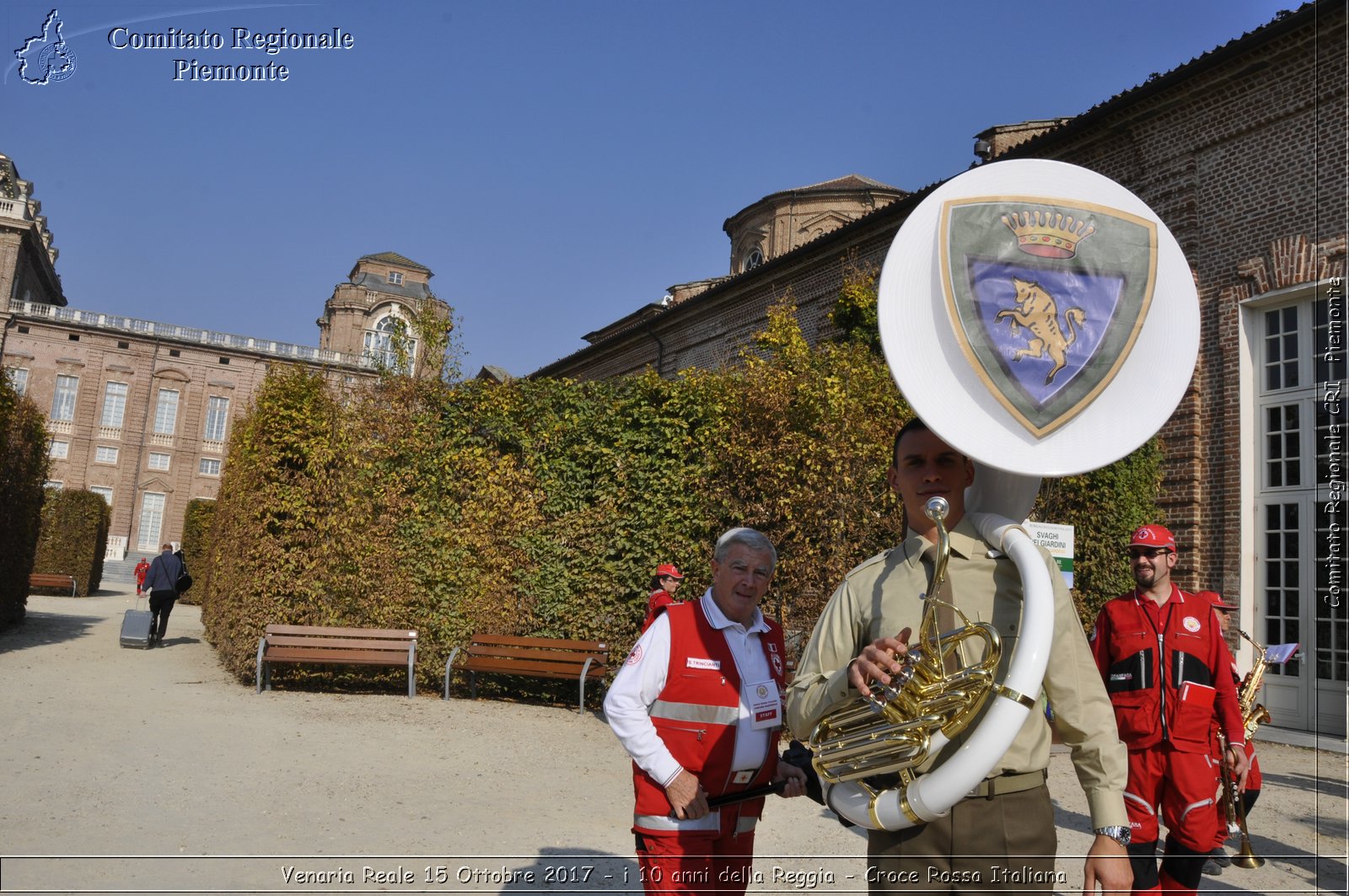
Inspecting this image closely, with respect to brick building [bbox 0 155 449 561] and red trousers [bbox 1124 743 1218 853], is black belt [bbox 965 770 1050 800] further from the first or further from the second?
brick building [bbox 0 155 449 561]

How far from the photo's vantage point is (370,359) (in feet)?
48.3

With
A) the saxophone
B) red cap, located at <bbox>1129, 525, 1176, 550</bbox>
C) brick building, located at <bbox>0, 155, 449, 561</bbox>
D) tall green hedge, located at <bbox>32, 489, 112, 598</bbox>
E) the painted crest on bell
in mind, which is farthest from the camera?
brick building, located at <bbox>0, 155, 449, 561</bbox>

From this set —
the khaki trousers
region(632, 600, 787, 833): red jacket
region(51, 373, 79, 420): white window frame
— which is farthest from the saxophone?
region(51, 373, 79, 420): white window frame

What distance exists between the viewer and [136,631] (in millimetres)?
16562

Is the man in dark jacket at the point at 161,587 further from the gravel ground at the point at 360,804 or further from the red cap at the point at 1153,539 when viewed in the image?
the red cap at the point at 1153,539

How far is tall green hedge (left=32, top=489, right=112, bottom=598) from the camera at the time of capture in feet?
97.1

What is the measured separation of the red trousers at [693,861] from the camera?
129 inches

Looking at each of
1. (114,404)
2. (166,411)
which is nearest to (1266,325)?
(166,411)

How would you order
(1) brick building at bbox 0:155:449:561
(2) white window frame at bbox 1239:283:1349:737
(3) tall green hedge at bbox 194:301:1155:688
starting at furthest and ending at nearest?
(1) brick building at bbox 0:155:449:561
(2) white window frame at bbox 1239:283:1349:737
(3) tall green hedge at bbox 194:301:1155:688

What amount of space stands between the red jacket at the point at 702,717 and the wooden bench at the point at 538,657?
28.1 ft

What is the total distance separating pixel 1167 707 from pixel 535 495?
30.7ft

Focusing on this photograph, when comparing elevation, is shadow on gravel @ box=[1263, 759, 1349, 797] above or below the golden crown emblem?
below

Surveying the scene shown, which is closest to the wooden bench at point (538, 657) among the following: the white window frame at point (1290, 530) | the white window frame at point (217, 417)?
the white window frame at point (1290, 530)

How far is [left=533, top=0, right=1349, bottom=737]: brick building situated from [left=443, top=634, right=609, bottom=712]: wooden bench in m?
9.17
